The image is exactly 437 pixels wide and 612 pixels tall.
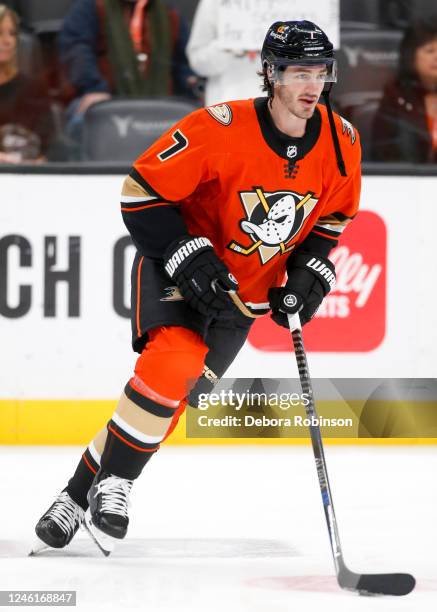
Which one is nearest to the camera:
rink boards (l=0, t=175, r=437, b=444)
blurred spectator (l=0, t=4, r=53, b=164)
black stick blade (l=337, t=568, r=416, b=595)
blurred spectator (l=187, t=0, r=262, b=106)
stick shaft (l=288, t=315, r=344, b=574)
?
black stick blade (l=337, t=568, r=416, b=595)

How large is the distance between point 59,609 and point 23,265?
214cm

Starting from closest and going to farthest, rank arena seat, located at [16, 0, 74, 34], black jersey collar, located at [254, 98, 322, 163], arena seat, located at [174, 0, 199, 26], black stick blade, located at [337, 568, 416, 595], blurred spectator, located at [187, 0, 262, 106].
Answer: black stick blade, located at [337, 568, 416, 595], black jersey collar, located at [254, 98, 322, 163], blurred spectator, located at [187, 0, 262, 106], arena seat, located at [174, 0, 199, 26], arena seat, located at [16, 0, 74, 34]

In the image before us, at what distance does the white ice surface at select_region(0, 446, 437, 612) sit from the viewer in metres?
2.42

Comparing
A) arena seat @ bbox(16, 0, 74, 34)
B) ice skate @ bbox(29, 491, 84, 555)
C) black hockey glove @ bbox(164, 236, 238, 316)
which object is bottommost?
ice skate @ bbox(29, 491, 84, 555)

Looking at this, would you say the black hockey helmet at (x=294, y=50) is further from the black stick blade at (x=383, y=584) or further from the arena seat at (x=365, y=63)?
the arena seat at (x=365, y=63)

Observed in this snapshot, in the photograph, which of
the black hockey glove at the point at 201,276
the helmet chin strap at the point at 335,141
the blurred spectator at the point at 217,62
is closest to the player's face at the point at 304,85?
the helmet chin strap at the point at 335,141

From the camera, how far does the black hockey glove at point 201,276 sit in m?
2.60

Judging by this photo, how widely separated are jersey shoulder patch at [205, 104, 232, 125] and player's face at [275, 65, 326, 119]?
14 cm

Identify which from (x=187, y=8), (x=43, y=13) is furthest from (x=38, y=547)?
(x=43, y=13)

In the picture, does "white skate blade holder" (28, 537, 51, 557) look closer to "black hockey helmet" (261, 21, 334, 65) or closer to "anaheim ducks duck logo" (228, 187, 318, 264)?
"anaheim ducks duck logo" (228, 187, 318, 264)

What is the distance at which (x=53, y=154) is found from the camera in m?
4.80

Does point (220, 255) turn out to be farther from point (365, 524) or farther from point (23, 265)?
point (23, 265)

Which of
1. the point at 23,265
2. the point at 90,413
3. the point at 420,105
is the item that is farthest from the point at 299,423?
the point at 420,105

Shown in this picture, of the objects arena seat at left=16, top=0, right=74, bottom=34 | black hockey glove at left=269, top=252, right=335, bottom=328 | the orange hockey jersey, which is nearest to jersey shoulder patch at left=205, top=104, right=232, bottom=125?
the orange hockey jersey
